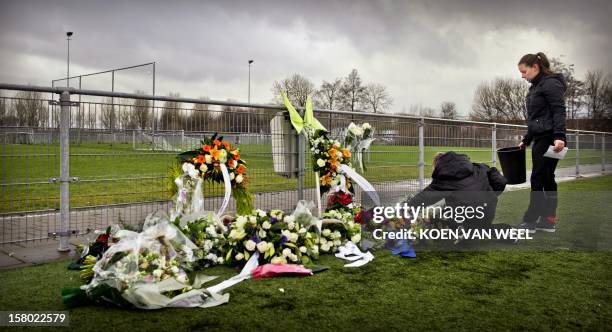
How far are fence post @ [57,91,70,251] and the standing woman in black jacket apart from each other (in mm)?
4934

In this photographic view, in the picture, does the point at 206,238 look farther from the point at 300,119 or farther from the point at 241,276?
the point at 300,119

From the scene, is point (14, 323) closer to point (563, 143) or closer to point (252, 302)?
point (252, 302)

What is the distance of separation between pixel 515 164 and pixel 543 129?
24.4 inches

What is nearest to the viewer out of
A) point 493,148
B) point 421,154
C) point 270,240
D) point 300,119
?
point 270,240

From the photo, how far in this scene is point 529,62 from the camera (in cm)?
561

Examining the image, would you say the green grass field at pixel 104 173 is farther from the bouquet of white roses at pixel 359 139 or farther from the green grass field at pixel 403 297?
the green grass field at pixel 403 297

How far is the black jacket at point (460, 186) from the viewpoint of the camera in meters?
4.96

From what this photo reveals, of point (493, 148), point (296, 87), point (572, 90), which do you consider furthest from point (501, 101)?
point (493, 148)

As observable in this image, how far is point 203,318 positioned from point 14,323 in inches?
41.1

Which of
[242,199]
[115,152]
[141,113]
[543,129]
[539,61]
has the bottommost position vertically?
[242,199]

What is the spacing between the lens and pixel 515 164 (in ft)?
19.4

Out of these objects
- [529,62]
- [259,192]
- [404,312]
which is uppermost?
[529,62]

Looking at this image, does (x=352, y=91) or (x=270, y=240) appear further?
(x=352, y=91)

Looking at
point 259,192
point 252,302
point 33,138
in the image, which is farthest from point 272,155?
point 252,302
